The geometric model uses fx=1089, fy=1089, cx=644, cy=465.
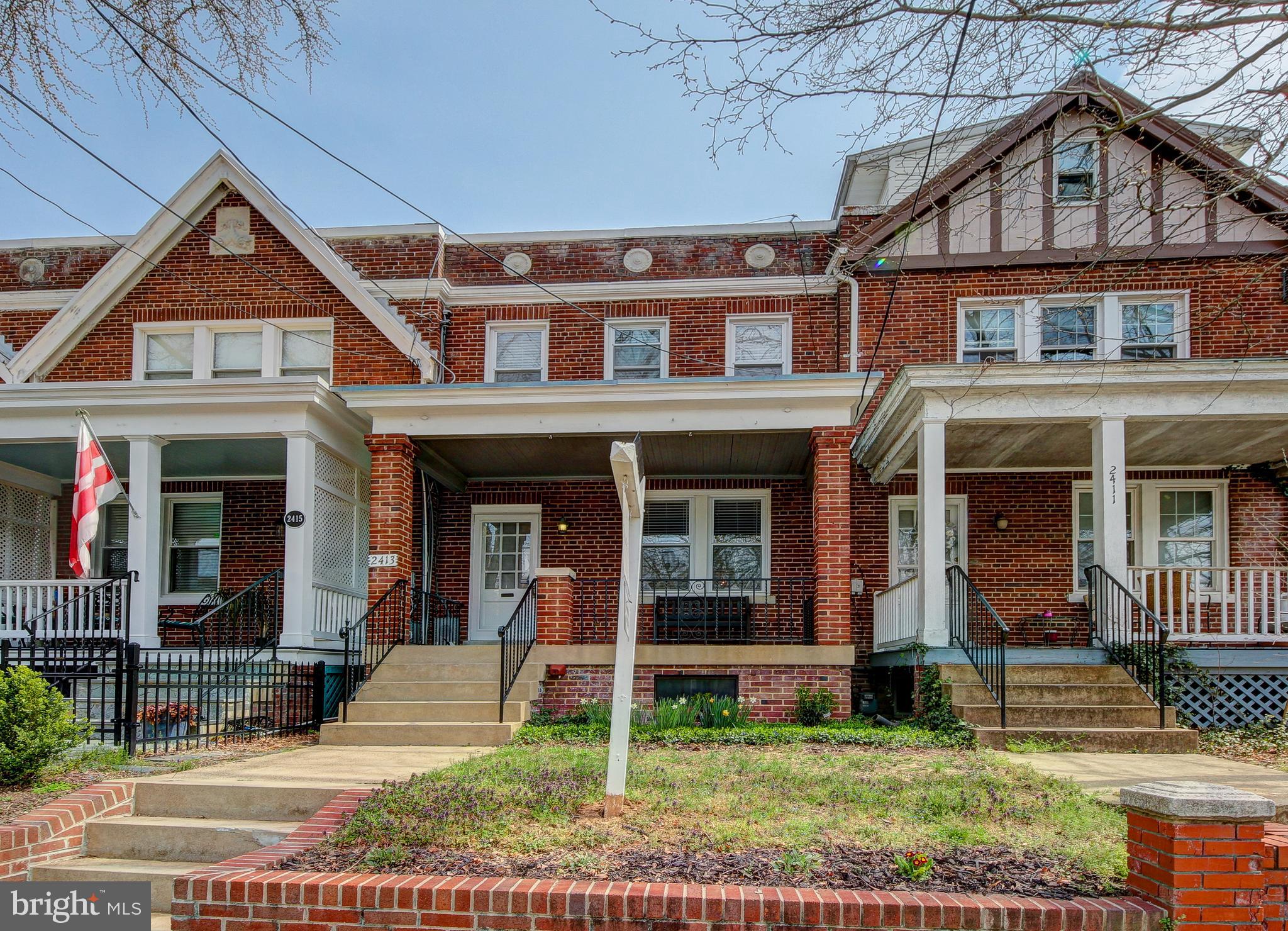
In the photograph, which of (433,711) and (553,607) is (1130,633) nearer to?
(553,607)

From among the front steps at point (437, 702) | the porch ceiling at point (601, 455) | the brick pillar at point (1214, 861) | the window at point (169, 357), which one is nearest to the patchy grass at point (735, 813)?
the brick pillar at point (1214, 861)

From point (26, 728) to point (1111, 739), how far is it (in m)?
8.95

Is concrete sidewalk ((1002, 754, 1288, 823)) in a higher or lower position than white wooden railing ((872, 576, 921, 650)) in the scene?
lower

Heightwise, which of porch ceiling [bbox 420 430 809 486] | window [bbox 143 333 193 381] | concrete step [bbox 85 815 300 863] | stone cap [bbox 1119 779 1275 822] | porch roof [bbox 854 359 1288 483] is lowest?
concrete step [bbox 85 815 300 863]

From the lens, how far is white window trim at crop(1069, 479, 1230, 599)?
14.9m

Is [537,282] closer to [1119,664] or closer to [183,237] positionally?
[183,237]

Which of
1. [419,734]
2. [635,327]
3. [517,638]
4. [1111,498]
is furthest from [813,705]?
[635,327]

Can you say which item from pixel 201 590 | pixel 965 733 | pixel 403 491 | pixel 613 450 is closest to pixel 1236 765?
pixel 965 733

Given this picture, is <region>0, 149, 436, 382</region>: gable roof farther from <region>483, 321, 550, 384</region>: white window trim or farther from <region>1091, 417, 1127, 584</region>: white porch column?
<region>1091, 417, 1127, 584</region>: white porch column

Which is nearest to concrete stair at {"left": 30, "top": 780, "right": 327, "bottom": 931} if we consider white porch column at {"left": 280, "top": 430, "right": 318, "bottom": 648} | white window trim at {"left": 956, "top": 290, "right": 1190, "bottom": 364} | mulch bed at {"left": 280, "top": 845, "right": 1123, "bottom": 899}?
mulch bed at {"left": 280, "top": 845, "right": 1123, "bottom": 899}

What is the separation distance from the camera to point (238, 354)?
16.0 m

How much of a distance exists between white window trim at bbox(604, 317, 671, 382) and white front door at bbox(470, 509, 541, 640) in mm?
2526

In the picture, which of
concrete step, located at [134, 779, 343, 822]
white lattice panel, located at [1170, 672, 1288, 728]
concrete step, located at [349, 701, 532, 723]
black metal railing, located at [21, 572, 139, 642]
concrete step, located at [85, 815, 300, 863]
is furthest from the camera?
black metal railing, located at [21, 572, 139, 642]

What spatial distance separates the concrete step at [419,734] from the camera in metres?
10.3
